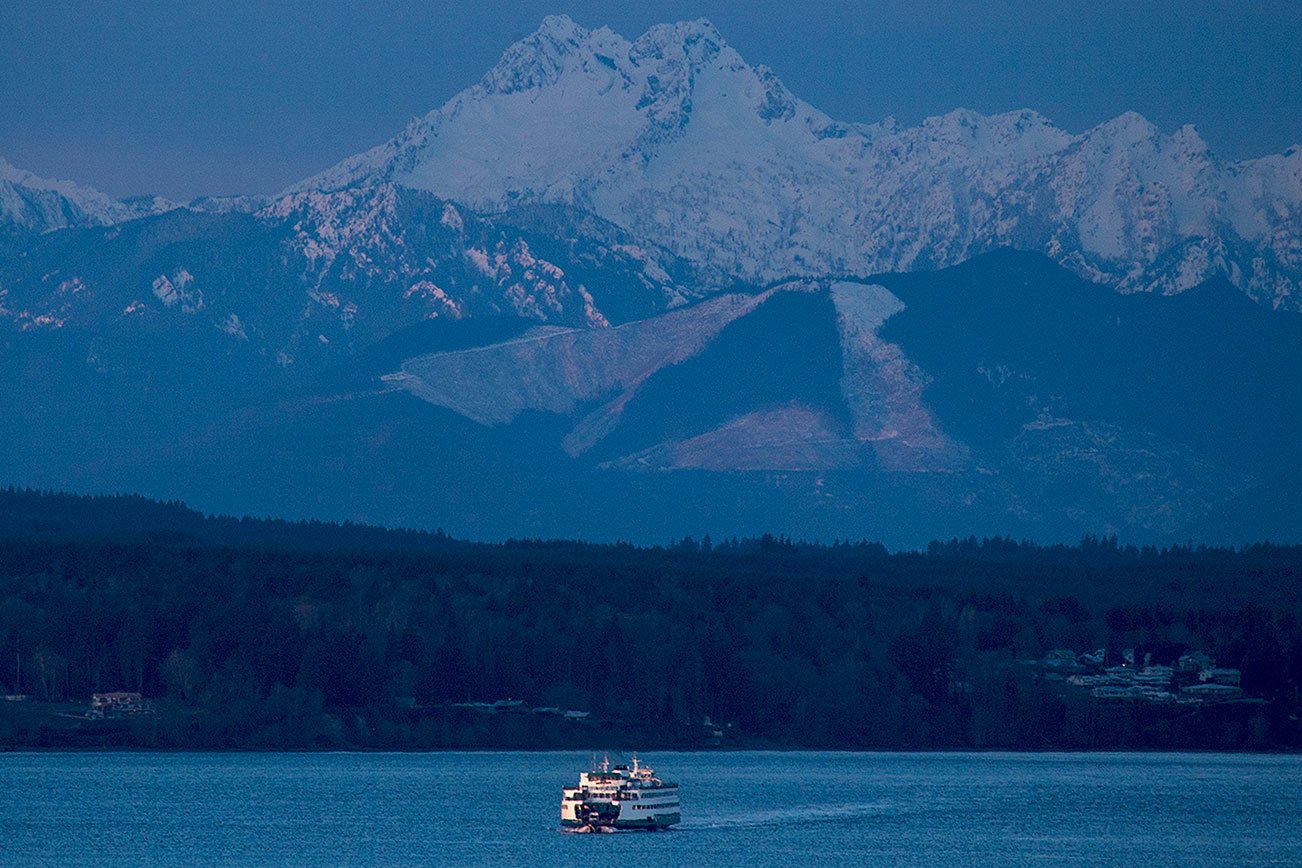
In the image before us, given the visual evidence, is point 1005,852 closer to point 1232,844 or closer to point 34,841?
point 1232,844

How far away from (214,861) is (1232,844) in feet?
217

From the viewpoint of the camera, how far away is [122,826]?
631 ft

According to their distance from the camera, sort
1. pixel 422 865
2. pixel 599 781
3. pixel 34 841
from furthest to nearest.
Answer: pixel 599 781, pixel 34 841, pixel 422 865

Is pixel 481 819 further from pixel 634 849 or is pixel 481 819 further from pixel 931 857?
pixel 931 857

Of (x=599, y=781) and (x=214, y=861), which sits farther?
(x=599, y=781)

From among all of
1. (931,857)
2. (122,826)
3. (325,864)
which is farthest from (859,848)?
(122,826)

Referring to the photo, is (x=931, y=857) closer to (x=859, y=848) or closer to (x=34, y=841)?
(x=859, y=848)

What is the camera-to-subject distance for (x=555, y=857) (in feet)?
575

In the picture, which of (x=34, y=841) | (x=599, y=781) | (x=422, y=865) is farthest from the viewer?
(x=599, y=781)

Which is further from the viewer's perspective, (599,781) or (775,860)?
(599,781)

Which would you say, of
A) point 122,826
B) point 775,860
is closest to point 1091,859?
point 775,860

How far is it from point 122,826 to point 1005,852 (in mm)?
57941

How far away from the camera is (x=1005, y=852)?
7200 inches

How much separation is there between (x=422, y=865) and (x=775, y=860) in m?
21.5
